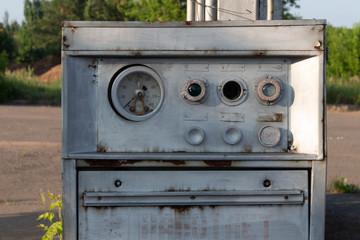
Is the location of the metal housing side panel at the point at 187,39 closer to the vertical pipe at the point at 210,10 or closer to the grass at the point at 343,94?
the vertical pipe at the point at 210,10

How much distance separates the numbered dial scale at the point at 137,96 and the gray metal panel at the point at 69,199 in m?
0.38

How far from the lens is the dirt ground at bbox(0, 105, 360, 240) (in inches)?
189

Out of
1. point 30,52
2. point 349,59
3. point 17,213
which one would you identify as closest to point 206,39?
point 17,213

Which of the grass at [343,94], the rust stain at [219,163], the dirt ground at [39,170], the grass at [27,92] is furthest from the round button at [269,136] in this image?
the grass at [343,94]

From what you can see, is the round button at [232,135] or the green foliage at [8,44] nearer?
the round button at [232,135]

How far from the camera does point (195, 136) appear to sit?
9.73 feet

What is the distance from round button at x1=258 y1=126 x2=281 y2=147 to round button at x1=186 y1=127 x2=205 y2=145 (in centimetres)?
31

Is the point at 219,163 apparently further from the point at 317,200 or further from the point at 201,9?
the point at 201,9

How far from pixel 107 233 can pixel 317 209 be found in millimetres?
1094

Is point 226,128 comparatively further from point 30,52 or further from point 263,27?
point 30,52

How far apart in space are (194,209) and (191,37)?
88 cm

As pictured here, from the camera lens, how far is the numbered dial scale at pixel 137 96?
9.73 feet

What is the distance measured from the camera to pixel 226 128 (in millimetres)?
2969

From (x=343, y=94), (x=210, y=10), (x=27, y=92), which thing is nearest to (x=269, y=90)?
(x=210, y=10)
